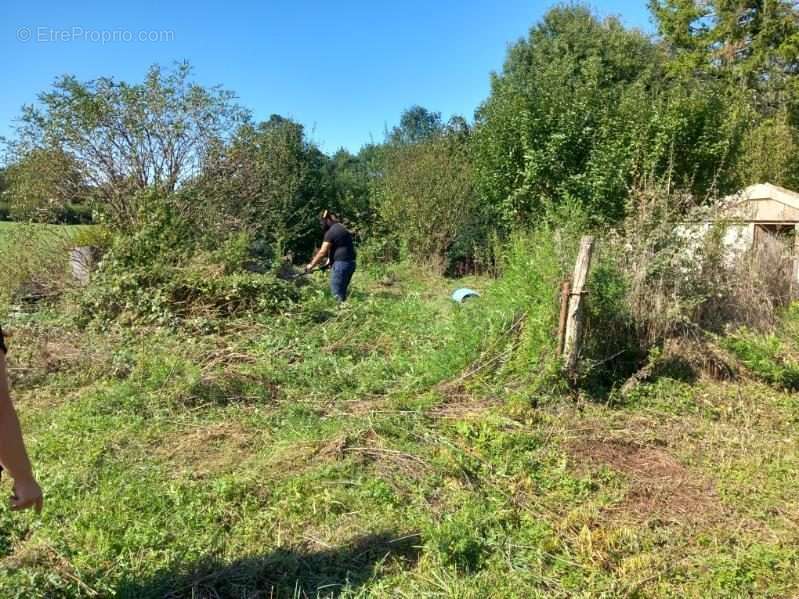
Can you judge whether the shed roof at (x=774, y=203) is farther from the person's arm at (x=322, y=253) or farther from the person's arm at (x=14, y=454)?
the person's arm at (x=14, y=454)

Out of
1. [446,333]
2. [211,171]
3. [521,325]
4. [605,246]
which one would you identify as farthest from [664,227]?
[211,171]

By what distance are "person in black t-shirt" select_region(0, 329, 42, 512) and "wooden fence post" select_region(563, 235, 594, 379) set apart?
401cm

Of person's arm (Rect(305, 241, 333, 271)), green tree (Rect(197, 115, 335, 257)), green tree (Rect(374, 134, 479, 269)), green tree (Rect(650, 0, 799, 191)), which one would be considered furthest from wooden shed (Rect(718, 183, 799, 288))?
green tree (Rect(650, 0, 799, 191))

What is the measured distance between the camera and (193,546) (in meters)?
2.96

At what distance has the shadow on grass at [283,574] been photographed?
2678mm

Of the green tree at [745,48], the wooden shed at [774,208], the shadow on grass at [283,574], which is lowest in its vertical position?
the shadow on grass at [283,574]

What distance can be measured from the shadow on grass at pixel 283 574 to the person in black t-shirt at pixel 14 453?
988 millimetres

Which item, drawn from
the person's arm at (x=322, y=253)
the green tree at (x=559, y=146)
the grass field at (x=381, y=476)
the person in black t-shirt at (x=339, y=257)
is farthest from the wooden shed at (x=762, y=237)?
the person's arm at (x=322, y=253)

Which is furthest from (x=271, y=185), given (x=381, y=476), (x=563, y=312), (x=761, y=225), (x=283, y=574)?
(x=283, y=574)

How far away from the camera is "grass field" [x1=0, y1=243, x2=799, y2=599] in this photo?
2842 mm

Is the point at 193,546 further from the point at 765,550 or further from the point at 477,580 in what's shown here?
the point at 765,550

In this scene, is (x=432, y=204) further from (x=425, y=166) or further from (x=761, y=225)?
(x=761, y=225)

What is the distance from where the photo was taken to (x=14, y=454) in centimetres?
183

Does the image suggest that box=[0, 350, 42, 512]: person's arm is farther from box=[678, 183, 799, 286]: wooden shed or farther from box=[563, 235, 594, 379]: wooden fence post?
box=[678, 183, 799, 286]: wooden shed
